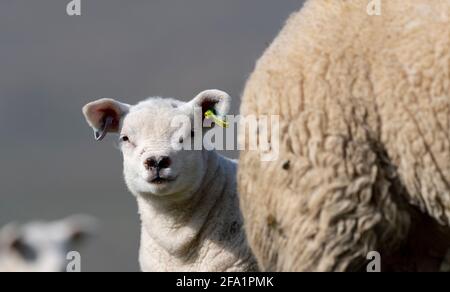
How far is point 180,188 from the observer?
754 cm

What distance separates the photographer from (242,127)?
5.24 metres

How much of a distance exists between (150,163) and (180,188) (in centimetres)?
34

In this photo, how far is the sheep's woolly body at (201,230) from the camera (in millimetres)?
7426

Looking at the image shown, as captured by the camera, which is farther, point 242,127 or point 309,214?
point 242,127

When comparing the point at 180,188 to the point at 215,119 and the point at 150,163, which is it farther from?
the point at 215,119

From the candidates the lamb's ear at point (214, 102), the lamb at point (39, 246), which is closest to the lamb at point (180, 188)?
the lamb's ear at point (214, 102)

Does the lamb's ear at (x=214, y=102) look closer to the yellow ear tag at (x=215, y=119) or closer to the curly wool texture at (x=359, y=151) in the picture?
the yellow ear tag at (x=215, y=119)

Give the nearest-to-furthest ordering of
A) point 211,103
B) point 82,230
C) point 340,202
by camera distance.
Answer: point 340,202
point 82,230
point 211,103

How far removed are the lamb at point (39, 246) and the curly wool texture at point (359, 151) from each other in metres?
0.92

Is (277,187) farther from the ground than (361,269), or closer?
farther from the ground
